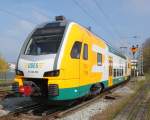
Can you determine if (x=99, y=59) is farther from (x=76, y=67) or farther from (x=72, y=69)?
(x=72, y=69)

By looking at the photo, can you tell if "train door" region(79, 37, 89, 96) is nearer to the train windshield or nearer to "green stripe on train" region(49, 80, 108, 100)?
"green stripe on train" region(49, 80, 108, 100)

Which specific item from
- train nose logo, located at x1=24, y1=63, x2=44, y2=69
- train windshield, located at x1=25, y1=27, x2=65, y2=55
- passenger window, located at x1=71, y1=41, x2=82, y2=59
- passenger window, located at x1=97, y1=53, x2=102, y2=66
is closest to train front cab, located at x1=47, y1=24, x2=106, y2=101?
passenger window, located at x1=71, y1=41, x2=82, y2=59

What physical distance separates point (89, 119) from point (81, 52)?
2.96 meters

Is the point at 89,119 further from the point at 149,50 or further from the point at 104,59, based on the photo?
the point at 149,50

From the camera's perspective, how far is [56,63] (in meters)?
11.4

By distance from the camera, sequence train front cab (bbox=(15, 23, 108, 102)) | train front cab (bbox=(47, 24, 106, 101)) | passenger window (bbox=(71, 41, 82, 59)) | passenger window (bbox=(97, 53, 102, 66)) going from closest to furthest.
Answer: train front cab (bbox=(15, 23, 108, 102)), train front cab (bbox=(47, 24, 106, 101)), passenger window (bbox=(71, 41, 82, 59)), passenger window (bbox=(97, 53, 102, 66))

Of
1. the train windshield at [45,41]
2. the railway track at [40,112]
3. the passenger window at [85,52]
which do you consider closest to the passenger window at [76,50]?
the passenger window at [85,52]

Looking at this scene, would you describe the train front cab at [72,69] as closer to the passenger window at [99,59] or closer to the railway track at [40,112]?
the railway track at [40,112]

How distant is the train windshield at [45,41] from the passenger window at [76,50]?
0.64m

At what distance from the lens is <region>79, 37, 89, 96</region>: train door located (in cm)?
1291

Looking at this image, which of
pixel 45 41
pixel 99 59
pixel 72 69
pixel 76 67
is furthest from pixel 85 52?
pixel 99 59

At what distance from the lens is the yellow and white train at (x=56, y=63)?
1146cm

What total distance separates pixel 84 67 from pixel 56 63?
2101 mm

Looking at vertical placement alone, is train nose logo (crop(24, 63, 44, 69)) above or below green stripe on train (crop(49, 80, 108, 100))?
above
